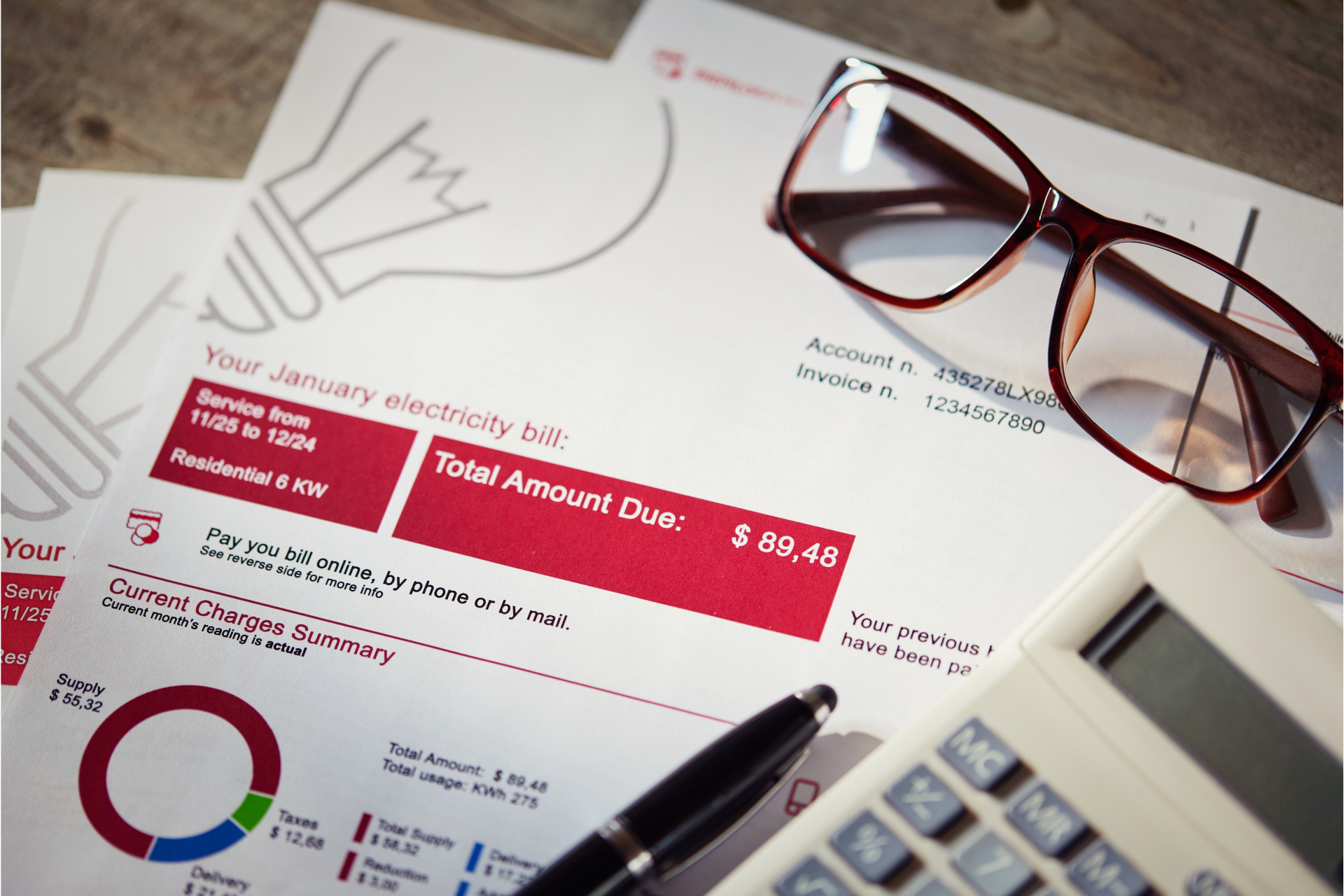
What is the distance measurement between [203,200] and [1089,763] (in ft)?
1.56

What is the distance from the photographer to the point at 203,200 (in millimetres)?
453

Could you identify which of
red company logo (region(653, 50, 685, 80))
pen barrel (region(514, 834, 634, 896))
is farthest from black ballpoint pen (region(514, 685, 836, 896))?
red company logo (region(653, 50, 685, 80))

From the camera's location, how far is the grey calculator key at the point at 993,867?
0.86ft

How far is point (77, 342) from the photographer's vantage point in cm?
43

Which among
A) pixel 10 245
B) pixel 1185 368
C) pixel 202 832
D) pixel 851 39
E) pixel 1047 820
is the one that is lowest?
pixel 202 832

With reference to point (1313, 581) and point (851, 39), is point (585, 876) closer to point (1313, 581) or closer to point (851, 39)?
point (1313, 581)

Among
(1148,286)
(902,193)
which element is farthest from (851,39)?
(1148,286)

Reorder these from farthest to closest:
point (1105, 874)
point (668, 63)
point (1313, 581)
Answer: point (668, 63)
point (1313, 581)
point (1105, 874)

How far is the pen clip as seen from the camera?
0.32 m

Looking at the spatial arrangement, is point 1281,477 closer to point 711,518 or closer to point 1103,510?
point 1103,510

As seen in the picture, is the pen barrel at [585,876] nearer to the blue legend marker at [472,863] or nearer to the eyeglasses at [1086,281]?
the blue legend marker at [472,863]

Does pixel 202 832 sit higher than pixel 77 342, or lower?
lower

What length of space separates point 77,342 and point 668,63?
13.1 inches

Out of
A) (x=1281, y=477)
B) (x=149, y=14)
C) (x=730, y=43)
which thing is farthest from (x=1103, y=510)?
(x=149, y=14)
